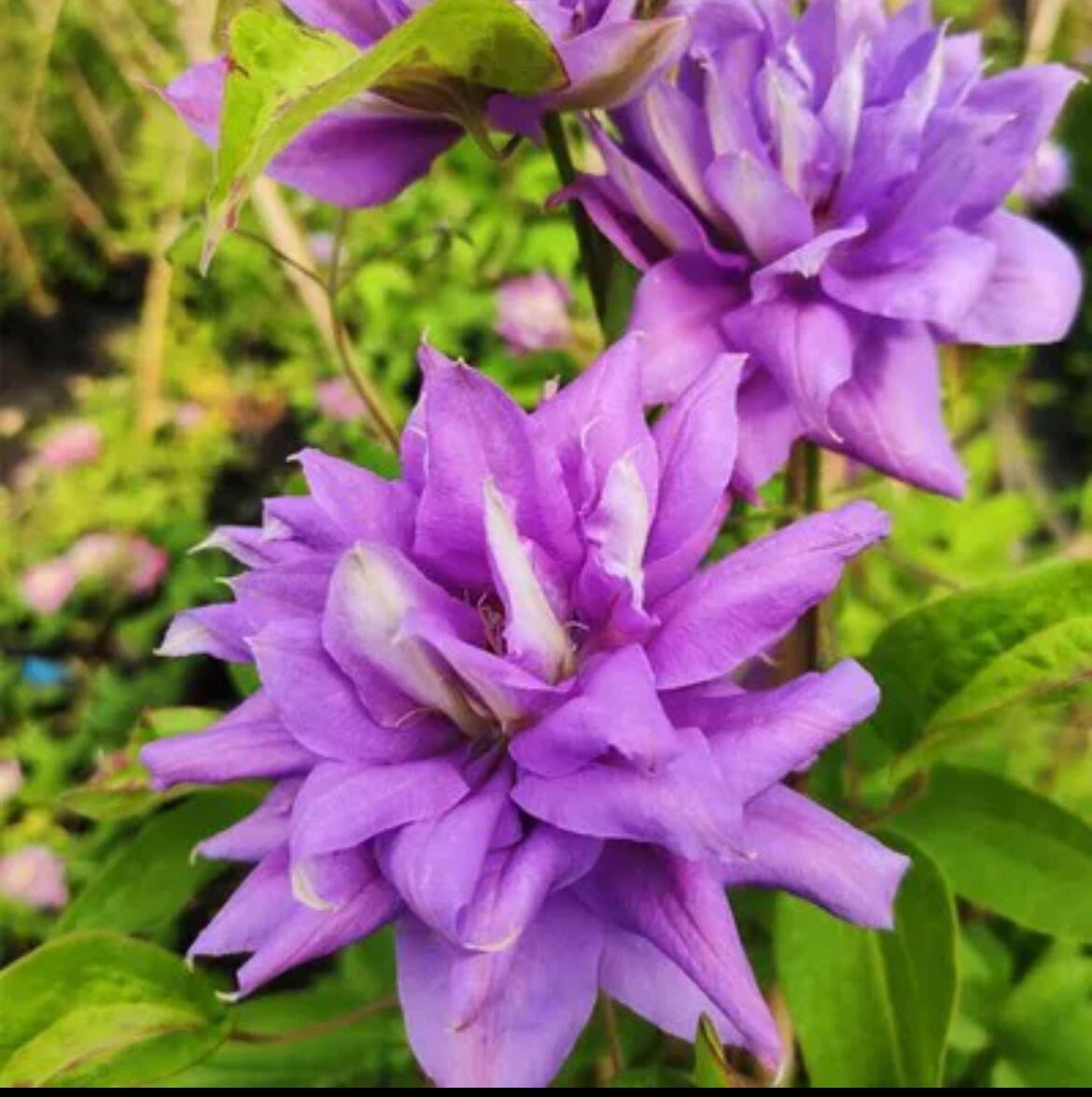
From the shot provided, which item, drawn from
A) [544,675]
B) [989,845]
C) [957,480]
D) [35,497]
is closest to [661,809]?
[544,675]

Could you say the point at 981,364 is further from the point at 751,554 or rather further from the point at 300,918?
the point at 300,918

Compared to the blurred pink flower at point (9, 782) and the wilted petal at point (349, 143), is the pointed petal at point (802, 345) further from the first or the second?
the blurred pink flower at point (9, 782)

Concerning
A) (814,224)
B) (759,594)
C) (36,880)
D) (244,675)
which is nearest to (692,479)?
(759,594)

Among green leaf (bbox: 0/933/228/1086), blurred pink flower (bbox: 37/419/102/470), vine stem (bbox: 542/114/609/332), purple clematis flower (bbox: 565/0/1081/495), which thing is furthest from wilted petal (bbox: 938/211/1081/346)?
blurred pink flower (bbox: 37/419/102/470)

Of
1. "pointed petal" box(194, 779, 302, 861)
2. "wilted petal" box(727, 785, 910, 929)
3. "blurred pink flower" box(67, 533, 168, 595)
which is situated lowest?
"blurred pink flower" box(67, 533, 168, 595)

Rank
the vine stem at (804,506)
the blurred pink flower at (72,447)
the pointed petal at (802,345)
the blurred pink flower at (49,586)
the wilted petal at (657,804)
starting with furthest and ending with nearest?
1. the blurred pink flower at (72,447)
2. the blurred pink flower at (49,586)
3. the vine stem at (804,506)
4. the pointed petal at (802,345)
5. the wilted petal at (657,804)

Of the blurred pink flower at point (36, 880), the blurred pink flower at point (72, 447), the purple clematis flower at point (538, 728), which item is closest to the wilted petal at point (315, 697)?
the purple clematis flower at point (538, 728)

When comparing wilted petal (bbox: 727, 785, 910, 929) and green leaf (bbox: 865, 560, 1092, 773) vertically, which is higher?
wilted petal (bbox: 727, 785, 910, 929)

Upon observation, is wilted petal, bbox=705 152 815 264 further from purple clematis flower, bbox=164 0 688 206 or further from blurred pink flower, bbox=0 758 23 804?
blurred pink flower, bbox=0 758 23 804
